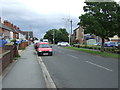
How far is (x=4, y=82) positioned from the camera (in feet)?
24.3

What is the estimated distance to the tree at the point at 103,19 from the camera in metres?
24.3

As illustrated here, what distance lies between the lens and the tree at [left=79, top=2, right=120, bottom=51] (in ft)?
79.8

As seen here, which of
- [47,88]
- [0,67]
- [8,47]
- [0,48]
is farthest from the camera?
[8,47]

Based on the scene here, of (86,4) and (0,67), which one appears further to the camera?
(86,4)

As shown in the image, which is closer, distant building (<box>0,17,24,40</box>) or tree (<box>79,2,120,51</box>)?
→ tree (<box>79,2,120,51</box>)

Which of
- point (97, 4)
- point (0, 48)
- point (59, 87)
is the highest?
point (97, 4)

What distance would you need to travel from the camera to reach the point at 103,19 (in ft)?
82.1

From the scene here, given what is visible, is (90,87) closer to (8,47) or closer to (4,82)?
(4,82)

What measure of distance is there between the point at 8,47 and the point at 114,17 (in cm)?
1592

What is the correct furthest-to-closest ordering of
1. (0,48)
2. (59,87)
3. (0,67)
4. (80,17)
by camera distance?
(80,17) → (0,48) → (0,67) → (59,87)

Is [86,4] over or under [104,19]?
over

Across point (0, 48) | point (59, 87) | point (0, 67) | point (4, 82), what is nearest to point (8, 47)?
point (0, 48)

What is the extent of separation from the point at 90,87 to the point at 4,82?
3.37 meters

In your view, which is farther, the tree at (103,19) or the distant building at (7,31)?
the distant building at (7,31)
